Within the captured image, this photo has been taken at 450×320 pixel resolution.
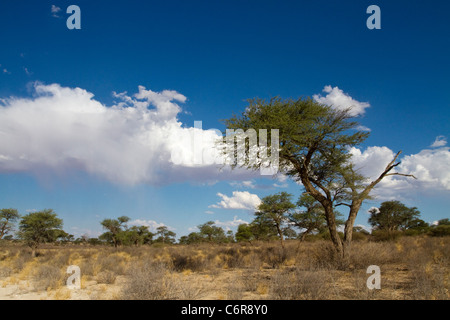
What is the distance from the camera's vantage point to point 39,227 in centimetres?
2670

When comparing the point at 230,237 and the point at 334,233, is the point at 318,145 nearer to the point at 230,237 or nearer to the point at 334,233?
the point at 334,233

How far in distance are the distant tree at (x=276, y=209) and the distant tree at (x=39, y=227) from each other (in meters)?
22.9

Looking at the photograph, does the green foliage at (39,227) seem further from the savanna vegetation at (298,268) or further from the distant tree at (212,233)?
the distant tree at (212,233)

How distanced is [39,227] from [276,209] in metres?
25.7

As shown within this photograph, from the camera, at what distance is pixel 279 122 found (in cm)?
1016

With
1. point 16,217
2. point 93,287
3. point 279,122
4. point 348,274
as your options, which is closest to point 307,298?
point 348,274

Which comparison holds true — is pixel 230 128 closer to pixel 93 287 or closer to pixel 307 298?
pixel 307 298

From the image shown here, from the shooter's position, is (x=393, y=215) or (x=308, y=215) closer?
(x=308, y=215)

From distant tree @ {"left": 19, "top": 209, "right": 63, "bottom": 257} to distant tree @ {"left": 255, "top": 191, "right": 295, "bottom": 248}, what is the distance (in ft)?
75.2

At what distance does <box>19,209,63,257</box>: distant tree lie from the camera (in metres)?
26.2

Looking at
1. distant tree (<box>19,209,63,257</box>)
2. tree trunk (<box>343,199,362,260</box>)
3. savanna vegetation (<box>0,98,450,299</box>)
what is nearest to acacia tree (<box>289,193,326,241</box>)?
savanna vegetation (<box>0,98,450,299</box>)

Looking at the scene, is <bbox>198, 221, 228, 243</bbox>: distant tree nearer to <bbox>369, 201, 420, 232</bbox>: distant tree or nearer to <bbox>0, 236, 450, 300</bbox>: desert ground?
<bbox>369, 201, 420, 232</bbox>: distant tree

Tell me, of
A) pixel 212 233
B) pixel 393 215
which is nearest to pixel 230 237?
pixel 212 233
